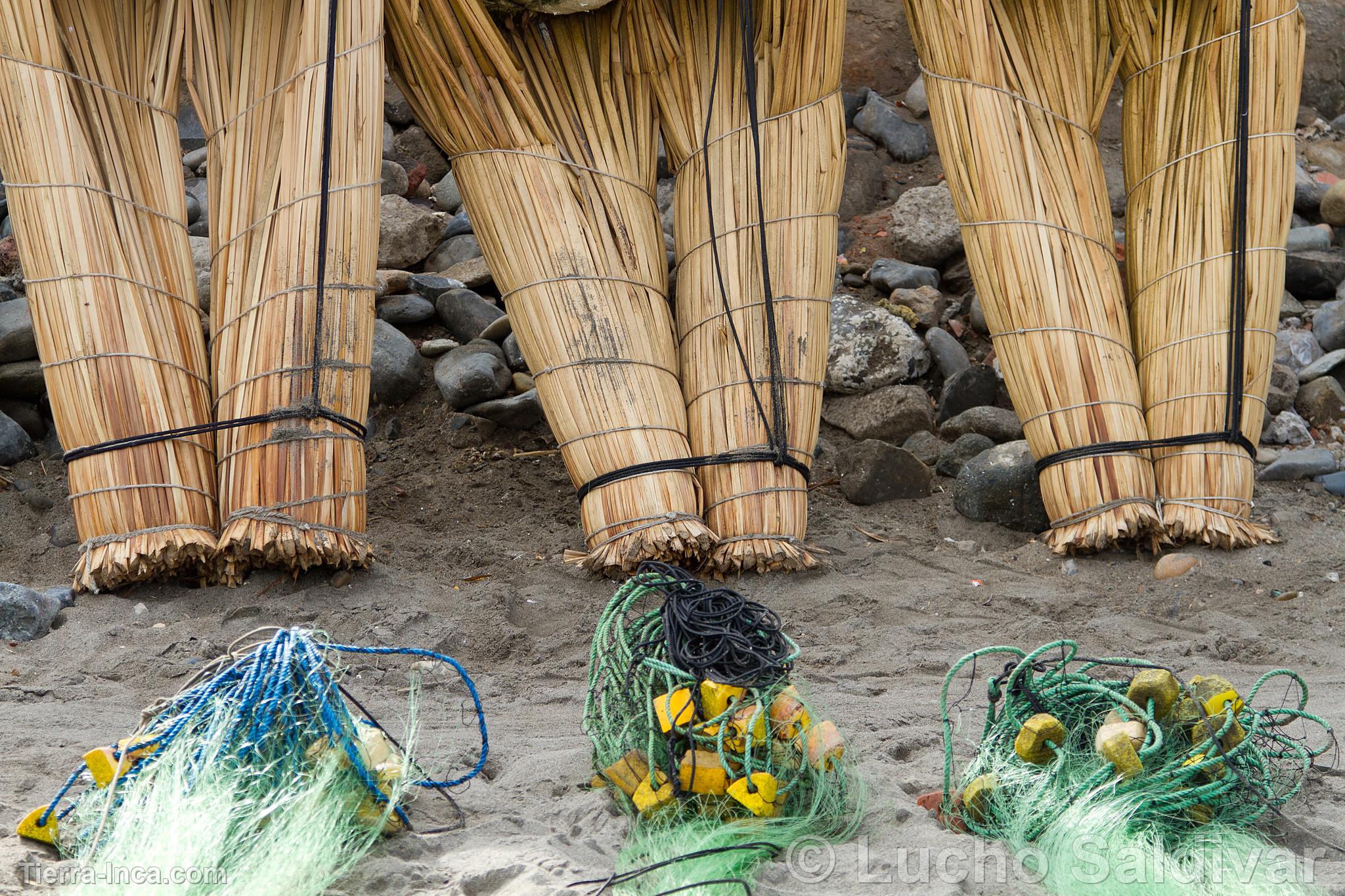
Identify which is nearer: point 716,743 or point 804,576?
point 716,743

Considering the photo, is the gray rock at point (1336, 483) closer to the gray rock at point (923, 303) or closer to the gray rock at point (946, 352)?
the gray rock at point (946, 352)

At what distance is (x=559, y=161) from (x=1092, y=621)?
2.25 m

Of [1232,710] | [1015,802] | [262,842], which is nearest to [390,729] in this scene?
[262,842]

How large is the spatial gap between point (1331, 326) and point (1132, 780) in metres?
3.89

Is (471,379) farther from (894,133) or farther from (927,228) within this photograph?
(894,133)

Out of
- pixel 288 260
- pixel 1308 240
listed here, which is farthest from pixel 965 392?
pixel 288 260

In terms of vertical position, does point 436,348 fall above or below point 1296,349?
above

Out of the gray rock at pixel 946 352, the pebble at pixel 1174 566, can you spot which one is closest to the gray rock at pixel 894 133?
the gray rock at pixel 946 352

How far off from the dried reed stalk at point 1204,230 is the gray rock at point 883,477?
2.79 ft

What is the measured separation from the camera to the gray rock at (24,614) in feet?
10.7

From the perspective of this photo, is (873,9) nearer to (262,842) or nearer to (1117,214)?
(1117,214)

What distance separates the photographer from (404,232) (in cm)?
551

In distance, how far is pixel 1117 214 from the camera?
6176mm

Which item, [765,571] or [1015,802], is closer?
[1015,802]
